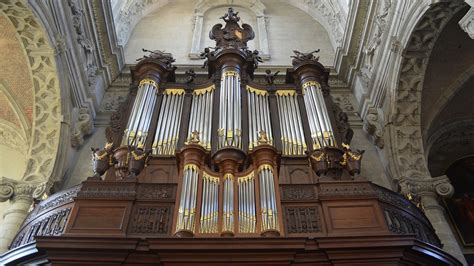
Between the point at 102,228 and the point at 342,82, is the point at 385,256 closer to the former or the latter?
the point at 102,228

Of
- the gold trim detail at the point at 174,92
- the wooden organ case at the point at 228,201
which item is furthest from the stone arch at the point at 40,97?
the gold trim detail at the point at 174,92

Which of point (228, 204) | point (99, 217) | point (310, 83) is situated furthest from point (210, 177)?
point (310, 83)

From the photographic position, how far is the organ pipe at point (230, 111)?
688 cm

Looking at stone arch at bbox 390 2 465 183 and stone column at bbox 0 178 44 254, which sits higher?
stone arch at bbox 390 2 465 183

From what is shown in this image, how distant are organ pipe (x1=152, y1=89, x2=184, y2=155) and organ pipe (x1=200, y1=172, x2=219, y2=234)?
1.57m

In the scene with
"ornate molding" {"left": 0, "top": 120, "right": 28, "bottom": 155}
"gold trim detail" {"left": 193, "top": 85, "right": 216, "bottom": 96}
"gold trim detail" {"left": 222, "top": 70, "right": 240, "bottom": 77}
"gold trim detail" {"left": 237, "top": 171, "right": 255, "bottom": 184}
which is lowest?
"gold trim detail" {"left": 237, "top": 171, "right": 255, "bottom": 184}

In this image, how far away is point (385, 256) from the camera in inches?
191

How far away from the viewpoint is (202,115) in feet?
25.2

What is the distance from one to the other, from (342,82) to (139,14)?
602 cm

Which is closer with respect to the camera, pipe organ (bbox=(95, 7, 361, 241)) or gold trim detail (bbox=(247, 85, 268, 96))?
pipe organ (bbox=(95, 7, 361, 241))

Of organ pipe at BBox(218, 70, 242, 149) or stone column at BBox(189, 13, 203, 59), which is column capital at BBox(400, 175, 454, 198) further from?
stone column at BBox(189, 13, 203, 59)

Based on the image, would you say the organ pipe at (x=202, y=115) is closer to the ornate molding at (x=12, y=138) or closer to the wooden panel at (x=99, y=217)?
the wooden panel at (x=99, y=217)

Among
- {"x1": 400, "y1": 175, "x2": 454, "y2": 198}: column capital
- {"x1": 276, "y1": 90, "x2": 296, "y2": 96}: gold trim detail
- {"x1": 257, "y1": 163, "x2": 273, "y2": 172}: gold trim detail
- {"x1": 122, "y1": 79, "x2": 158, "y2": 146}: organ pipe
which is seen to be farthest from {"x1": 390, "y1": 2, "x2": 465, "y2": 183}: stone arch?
{"x1": 122, "y1": 79, "x2": 158, "y2": 146}: organ pipe

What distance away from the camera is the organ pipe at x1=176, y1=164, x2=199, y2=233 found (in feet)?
16.5
